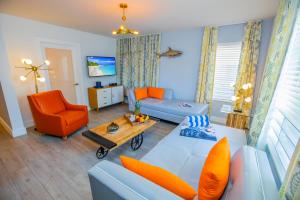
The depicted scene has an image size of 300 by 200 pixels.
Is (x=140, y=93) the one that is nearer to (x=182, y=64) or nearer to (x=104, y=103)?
(x=104, y=103)

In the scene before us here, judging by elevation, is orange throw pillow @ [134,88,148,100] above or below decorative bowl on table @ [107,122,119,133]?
above

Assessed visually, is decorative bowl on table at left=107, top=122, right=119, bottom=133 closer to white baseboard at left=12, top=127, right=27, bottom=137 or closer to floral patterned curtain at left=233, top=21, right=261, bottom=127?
white baseboard at left=12, top=127, right=27, bottom=137

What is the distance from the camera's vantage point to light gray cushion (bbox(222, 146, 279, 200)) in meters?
0.78

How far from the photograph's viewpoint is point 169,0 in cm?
212

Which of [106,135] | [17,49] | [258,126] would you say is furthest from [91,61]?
[258,126]

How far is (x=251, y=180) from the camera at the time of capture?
34.4 inches

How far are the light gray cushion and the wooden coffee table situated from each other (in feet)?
4.83

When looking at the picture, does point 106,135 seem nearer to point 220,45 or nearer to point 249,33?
point 220,45

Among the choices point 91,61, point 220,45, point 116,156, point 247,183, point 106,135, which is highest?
point 220,45

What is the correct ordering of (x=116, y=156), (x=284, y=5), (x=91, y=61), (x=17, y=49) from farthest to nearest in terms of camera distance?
1. (x=91, y=61)
2. (x=17, y=49)
3. (x=116, y=156)
4. (x=284, y=5)

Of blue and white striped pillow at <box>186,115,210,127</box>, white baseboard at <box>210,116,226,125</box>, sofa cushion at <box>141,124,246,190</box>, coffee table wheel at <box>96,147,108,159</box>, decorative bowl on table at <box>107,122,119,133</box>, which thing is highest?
blue and white striped pillow at <box>186,115,210,127</box>

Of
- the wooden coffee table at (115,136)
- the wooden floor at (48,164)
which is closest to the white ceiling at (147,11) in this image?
the wooden coffee table at (115,136)

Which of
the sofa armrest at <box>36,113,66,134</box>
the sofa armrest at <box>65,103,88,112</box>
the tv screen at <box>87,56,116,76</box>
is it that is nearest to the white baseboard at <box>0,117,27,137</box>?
the sofa armrest at <box>36,113,66,134</box>

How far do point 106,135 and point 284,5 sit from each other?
2.76 m
